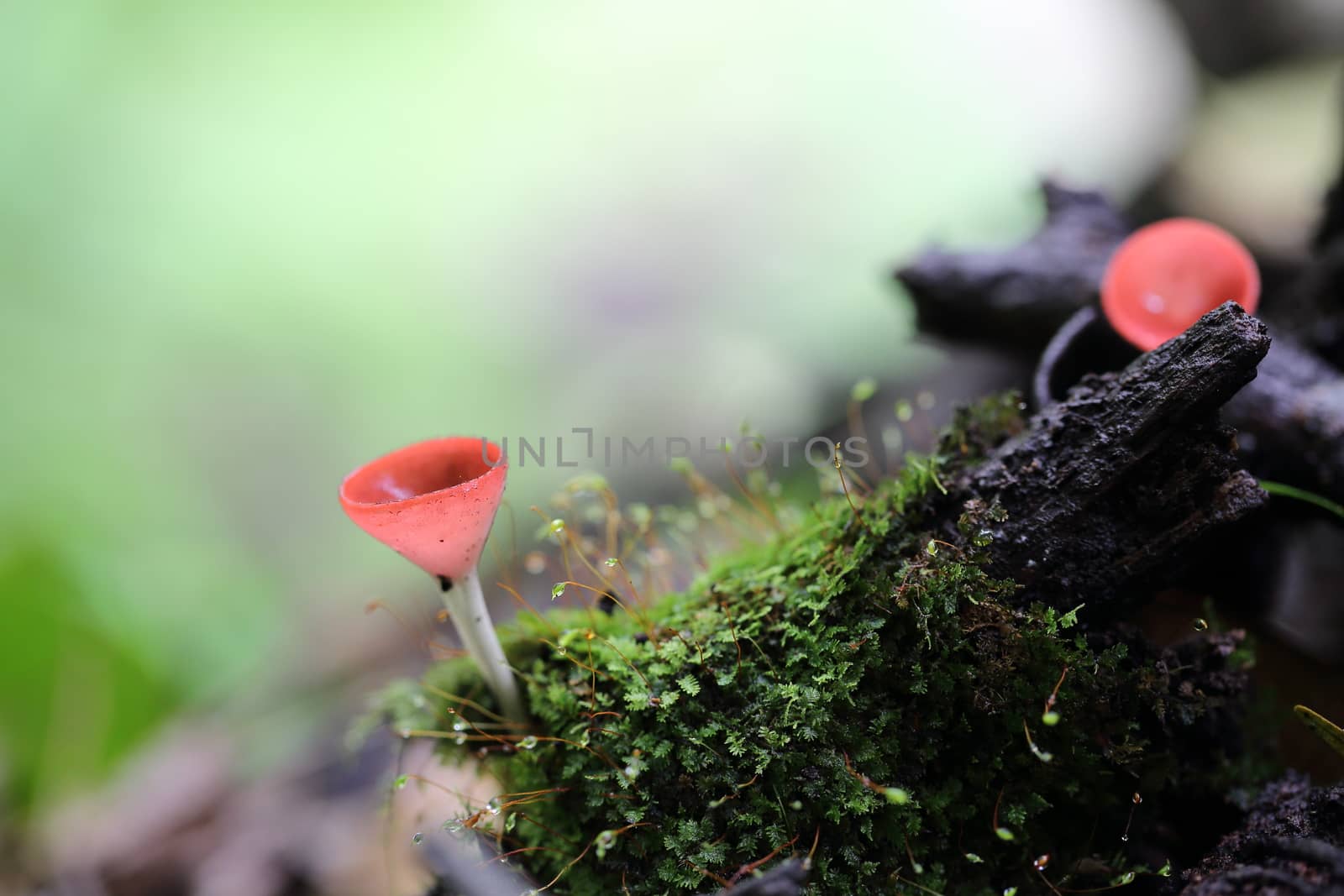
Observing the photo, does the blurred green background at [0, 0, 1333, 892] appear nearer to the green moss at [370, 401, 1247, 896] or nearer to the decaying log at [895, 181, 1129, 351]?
the decaying log at [895, 181, 1129, 351]

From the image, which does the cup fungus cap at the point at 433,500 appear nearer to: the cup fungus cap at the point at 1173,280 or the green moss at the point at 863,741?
the green moss at the point at 863,741

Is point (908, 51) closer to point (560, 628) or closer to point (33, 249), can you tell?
point (560, 628)

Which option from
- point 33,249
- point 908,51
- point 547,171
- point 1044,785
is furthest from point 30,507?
point 908,51

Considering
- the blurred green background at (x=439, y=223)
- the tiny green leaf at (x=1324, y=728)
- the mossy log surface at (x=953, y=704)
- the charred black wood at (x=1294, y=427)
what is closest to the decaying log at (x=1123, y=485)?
the mossy log surface at (x=953, y=704)

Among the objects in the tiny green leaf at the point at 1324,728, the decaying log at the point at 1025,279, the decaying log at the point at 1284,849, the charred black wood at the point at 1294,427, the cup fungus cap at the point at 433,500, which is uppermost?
the decaying log at the point at 1025,279

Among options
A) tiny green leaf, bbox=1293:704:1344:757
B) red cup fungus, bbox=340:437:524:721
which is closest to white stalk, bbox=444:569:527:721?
red cup fungus, bbox=340:437:524:721

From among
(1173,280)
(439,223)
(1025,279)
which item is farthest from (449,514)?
(439,223)

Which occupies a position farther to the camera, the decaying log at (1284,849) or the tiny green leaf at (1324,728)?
the tiny green leaf at (1324,728)
